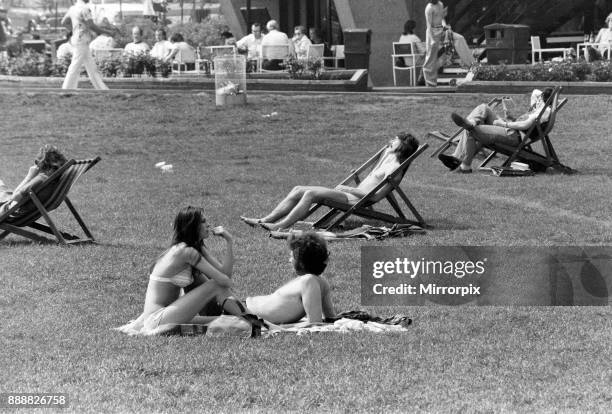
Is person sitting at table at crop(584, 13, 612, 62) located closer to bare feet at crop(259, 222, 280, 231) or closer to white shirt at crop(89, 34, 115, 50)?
white shirt at crop(89, 34, 115, 50)

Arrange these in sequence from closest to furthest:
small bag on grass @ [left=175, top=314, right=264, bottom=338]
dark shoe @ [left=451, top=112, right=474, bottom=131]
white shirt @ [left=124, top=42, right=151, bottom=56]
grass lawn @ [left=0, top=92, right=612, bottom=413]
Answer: grass lawn @ [left=0, top=92, right=612, bottom=413]
small bag on grass @ [left=175, top=314, right=264, bottom=338]
dark shoe @ [left=451, top=112, right=474, bottom=131]
white shirt @ [left=124, top=42, right=151, bottom=56]

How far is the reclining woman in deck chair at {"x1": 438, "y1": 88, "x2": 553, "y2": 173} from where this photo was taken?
15.1 meters

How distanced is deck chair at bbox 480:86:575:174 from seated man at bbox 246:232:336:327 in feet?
25.2

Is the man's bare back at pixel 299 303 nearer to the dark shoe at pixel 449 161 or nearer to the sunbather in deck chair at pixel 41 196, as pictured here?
the sunbather in deck chair at pixel 41 196

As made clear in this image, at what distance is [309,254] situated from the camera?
25.8 ft

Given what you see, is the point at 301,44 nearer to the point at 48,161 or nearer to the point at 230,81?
the point at 230,81

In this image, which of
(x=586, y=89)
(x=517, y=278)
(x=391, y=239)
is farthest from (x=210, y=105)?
(x=517, y=278)

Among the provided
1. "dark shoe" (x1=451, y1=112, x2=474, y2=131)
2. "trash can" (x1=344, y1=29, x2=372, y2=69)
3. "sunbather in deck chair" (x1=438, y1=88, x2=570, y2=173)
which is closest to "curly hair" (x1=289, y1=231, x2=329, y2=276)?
"dark shoe" (x1=451, y1=112, x2=474, y2=131)

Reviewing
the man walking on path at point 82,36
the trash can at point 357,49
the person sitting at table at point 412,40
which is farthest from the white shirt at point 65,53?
the person sitting at table at point 412,40

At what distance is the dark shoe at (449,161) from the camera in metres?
15.5

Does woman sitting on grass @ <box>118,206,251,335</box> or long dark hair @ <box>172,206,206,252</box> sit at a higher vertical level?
long dark hair @ <box>172,206,206,252</box>

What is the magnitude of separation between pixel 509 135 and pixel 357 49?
1013 centimetres

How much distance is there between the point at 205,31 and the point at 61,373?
114ft

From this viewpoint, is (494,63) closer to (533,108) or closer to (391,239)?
(533,108)
